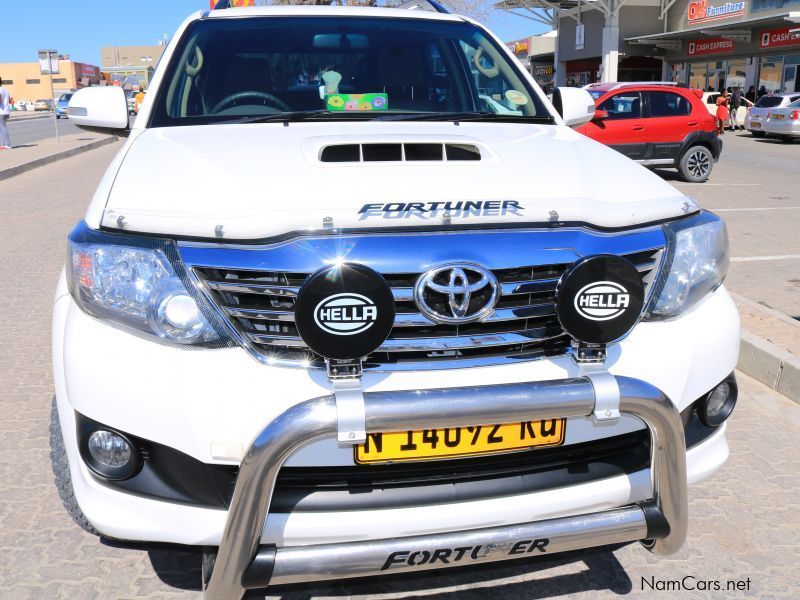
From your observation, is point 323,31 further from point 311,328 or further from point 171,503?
point 171,503

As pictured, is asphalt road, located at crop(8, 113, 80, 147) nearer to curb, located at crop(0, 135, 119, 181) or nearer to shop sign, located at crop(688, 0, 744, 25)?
curb, located at crop(0, 135, 119, 181)

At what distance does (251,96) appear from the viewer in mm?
3363

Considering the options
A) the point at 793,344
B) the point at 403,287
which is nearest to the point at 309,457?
the point at 403,287

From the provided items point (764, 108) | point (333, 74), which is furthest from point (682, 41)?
point (333, 74)

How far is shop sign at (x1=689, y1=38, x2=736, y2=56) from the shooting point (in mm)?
34500

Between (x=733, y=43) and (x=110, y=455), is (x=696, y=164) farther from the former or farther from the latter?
(x=733, y=43)

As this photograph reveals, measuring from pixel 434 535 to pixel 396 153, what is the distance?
3.90ft

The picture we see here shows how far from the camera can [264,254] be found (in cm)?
188

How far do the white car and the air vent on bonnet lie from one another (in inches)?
6.4

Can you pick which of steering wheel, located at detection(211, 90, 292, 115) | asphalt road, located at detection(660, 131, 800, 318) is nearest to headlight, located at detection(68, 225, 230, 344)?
steering wheel, located at detection(211, 90, 292, 115)

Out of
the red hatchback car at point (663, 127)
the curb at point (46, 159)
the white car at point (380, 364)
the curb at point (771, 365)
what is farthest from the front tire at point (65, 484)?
the red hatchback car at point (663, 127)

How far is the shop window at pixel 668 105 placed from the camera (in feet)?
43.8

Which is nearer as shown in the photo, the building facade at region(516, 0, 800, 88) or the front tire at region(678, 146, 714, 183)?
the front tire at region(678, 146, 714, 183)

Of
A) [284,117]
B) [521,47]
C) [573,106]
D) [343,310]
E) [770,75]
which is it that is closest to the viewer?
[343,310]
